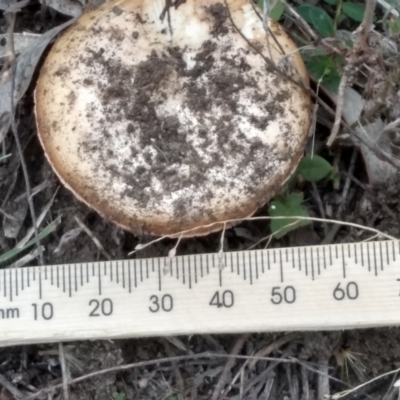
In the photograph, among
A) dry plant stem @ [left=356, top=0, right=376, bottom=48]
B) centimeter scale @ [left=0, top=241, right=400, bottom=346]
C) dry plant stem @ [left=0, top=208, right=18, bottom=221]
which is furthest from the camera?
dry plant stem @ [left=0, top=208, right=18, bottom=221]

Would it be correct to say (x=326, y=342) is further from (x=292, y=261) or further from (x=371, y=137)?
(x=371, y=137)

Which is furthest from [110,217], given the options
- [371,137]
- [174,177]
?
[371,137]

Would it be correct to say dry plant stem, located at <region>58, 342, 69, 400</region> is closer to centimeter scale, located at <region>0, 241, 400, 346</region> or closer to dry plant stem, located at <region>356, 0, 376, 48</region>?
centimeter scale, located at <region>0, 241, 400, 346</region>

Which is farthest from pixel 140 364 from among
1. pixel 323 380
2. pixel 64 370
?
pixel 323 380

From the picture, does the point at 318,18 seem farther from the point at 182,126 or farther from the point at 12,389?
the point at 12,389

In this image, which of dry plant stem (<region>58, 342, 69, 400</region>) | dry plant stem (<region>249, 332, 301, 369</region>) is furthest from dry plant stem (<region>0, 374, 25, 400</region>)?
dry plant stem (<region>249, 332, 301, 369</region>)
